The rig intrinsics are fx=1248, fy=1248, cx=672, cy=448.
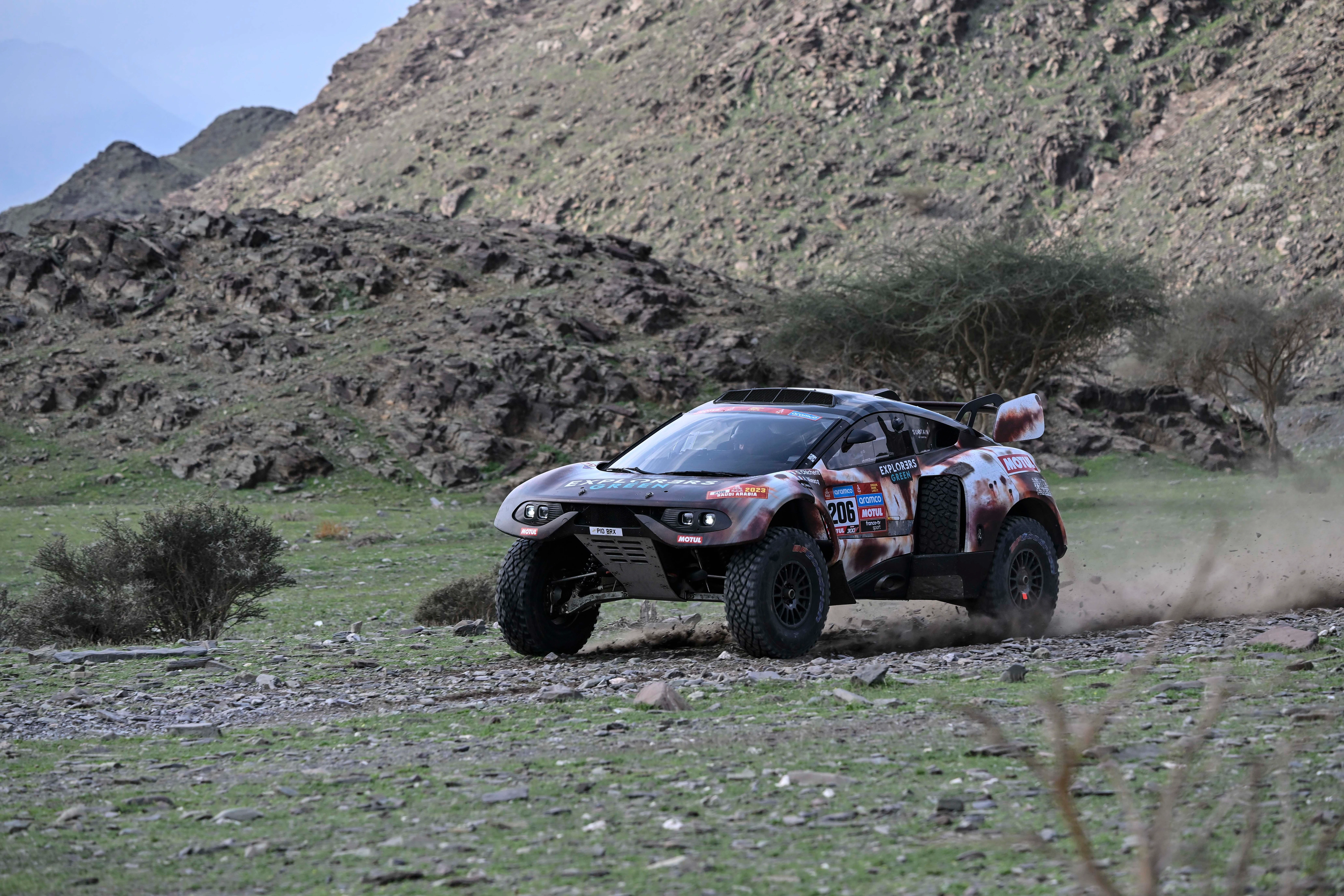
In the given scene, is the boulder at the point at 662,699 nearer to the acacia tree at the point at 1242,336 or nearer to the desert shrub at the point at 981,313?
the desert shrub at the point at 981,313

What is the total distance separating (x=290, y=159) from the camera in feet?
383

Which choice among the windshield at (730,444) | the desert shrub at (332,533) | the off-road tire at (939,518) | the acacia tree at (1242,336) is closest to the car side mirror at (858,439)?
the windshield at (730,444)

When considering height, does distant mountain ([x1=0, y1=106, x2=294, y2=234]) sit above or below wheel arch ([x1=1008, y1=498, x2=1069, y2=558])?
above

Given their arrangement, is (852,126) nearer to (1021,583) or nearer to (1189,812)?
(1021,583)

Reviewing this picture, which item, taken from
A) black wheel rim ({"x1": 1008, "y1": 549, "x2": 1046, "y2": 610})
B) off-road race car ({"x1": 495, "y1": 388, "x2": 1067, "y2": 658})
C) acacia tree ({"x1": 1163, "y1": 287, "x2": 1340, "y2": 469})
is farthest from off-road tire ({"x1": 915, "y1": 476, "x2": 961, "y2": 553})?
acacia tree ({"x1": 1163, "y1": 287, "x2": 1340, "y2": 469})

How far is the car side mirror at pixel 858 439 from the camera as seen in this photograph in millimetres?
9836

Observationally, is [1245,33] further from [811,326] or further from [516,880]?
[516,880]

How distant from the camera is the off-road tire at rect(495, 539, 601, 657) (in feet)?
31.2

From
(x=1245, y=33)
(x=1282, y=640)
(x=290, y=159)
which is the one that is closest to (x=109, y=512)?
(x=1282, y=640)

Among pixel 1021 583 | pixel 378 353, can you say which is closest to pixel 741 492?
pixel 1021 583

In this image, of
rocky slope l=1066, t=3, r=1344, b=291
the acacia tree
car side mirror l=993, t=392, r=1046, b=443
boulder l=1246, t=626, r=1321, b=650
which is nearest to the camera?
boulder l=1246, t=626, r=1321, b=650

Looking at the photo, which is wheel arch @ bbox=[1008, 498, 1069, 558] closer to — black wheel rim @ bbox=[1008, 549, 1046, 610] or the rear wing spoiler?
black wheel rim @ bbox=[1008, 549, 1046, 610]

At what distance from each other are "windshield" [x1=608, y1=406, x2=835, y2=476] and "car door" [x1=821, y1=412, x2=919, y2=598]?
301mm

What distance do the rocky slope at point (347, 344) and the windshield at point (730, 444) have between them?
86.6ft
